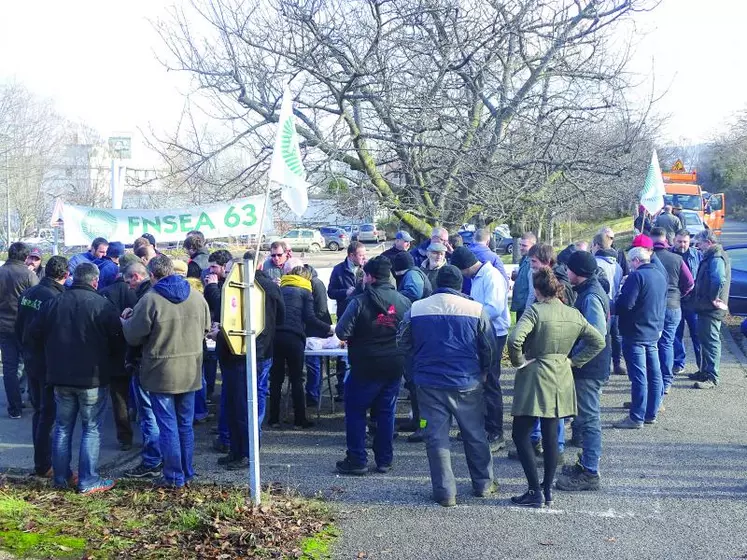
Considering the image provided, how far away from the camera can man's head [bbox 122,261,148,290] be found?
7207 millimetres

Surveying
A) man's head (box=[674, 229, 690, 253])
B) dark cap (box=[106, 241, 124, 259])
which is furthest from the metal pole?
man's head (box=[674, 229, 690, 253])

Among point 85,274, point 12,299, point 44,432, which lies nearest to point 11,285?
point 12,299

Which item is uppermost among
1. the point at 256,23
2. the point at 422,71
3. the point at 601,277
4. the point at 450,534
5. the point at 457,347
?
the point at 256,23

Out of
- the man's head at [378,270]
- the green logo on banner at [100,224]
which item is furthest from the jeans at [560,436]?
the green logo on banner at [100,224]

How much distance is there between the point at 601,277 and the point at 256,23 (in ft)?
17.9

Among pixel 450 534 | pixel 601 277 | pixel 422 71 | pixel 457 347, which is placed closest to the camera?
pixel 450 534

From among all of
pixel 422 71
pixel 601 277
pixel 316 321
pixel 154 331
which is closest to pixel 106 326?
pixel 154 331

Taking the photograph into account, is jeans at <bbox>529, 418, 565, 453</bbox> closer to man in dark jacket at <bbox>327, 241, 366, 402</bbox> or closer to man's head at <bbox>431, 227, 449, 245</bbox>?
man's head at <bbox>431, 227, 449, 245</bbox>

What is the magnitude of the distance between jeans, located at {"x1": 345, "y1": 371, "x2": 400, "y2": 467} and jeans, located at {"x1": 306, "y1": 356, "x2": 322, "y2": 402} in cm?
212

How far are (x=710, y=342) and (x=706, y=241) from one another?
4.63 ft

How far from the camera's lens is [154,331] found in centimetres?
591

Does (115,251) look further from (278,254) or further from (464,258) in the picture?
(464,258)

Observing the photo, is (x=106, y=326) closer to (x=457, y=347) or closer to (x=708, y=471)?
(x=457, y=347)

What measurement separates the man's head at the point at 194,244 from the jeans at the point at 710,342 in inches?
239
